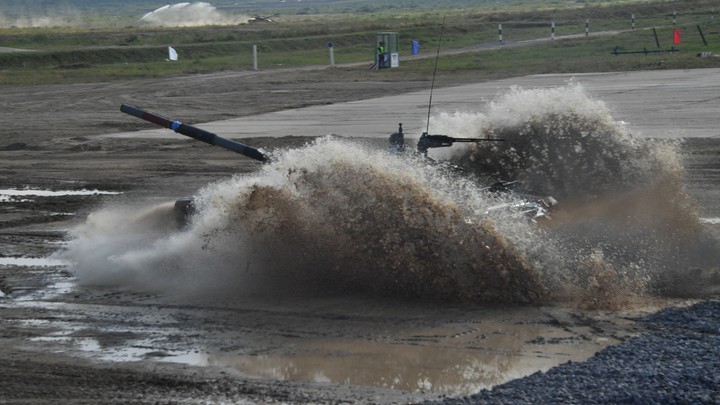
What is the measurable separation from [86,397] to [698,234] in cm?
716

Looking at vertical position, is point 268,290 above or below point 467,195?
below

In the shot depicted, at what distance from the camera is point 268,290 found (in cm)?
1080

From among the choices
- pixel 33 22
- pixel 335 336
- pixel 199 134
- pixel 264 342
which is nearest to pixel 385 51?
pixel 199 134

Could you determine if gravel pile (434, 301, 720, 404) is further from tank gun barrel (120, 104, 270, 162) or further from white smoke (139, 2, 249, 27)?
white smoke (139, 2, 249, 27)

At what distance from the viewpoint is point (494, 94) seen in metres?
30.5

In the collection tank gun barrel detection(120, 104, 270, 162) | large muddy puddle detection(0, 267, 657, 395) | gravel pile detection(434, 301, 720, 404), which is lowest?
large muddy puddle detection(0, 267, 657, 395)

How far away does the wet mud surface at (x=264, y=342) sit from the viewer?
8031mm

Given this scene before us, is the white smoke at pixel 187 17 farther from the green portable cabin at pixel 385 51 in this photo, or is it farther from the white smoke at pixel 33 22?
the green portable cabin at pixel 385 51

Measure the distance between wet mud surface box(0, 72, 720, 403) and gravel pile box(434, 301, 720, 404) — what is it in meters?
0.37

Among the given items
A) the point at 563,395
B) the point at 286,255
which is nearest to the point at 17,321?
the point at 286,255

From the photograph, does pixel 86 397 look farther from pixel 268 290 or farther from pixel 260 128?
pixel 260 128

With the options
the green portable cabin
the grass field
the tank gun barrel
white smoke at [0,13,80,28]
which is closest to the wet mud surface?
the tank gun barrel

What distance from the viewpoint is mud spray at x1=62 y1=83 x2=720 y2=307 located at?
10.4 meters

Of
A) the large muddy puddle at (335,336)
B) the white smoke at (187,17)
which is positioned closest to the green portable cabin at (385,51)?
the large muddy puddle at (335,336)
